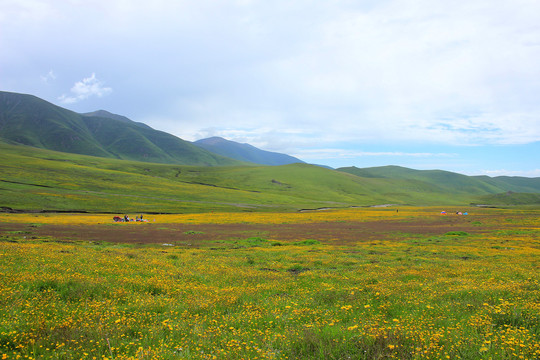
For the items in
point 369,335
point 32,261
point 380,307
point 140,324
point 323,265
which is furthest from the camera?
point 323,265

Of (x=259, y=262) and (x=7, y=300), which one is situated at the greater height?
(x=7, y=300)

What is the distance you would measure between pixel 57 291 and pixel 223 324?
21.2 feet

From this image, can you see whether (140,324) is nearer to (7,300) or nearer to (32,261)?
(7,300)

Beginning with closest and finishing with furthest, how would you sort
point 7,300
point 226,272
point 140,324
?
point 140,324 < point 7,300 < point 226,272

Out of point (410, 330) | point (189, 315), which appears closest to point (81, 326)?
point (189, 315)

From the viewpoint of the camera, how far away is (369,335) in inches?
257

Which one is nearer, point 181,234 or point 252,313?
point 252,313

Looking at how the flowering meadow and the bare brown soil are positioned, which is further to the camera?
the bare brown soil

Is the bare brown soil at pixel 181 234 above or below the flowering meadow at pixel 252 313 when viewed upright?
below

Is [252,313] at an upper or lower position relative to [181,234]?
upper

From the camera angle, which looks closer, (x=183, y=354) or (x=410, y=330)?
(x=183, y=354)

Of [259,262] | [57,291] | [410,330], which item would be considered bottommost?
[259,262]

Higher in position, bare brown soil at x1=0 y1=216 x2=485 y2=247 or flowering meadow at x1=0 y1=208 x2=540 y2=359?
flowering meadow at x1=0 y1=208 x2=540 y2=359

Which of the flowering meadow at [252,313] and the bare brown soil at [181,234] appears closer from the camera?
the flowering meadow at [252,313]
